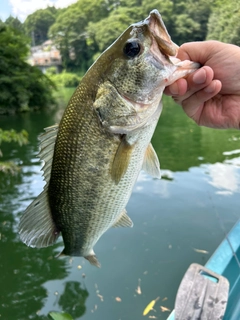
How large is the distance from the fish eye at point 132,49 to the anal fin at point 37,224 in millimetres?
778

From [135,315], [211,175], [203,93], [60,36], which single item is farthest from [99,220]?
[60,36]

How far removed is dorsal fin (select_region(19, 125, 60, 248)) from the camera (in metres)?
1.64

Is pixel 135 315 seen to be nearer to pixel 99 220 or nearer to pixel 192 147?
pixel 99 220

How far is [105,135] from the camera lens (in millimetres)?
1492

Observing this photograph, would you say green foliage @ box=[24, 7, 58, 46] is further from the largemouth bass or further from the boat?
the largemouth bass

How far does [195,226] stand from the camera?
586 cm

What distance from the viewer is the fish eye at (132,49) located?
4.63 feet

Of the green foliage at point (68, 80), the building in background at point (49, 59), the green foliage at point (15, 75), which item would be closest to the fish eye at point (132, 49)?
the green foliage at point (15, 75)

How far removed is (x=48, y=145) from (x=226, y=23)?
41734 mm

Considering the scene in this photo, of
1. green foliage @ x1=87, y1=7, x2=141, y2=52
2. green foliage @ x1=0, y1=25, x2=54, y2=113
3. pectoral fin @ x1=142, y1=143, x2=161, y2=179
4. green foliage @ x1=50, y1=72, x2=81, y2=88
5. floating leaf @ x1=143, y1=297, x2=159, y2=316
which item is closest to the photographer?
pectoral fin @ x1=142, y1=143, x2=161, y2=179

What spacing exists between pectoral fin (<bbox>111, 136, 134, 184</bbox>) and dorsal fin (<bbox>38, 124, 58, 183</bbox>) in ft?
1.12

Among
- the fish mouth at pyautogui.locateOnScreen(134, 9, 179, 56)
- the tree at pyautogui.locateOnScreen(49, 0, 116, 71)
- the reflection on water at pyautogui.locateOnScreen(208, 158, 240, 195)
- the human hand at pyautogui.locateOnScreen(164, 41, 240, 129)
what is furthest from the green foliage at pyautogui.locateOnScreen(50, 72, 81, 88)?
the fish mouth at pyautogui.locateOnScreen(134, 9, 179, 56)

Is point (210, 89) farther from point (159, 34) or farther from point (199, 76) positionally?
point (159, 34)

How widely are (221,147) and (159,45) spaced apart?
10.2m
